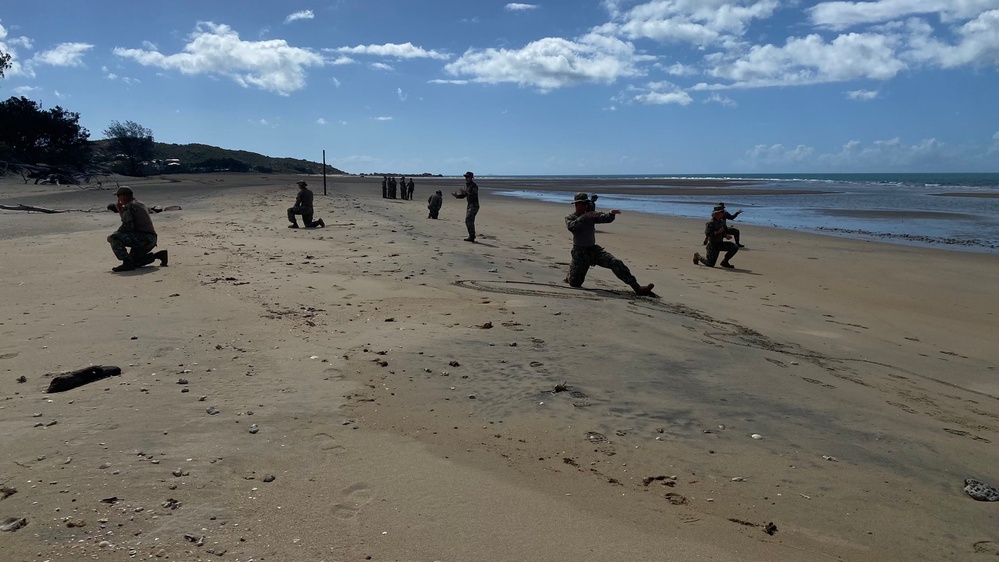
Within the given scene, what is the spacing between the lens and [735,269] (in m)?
15.4

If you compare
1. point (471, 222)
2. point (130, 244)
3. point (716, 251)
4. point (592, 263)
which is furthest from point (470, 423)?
point (471, 222)

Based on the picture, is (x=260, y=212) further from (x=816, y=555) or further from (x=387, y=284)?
(x=816, y=555)

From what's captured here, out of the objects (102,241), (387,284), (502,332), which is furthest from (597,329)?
(102,241)

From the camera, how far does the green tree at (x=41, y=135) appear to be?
49.2 meters

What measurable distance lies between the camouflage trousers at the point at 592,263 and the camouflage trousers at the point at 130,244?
6.92 metres

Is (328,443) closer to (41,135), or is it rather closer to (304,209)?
(304,209)

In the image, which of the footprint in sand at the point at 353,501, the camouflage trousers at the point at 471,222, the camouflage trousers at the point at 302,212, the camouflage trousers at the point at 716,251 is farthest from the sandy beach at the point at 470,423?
the camouflage trousers at the point at 302,212

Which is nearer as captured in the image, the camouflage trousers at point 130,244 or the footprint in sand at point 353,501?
the footprint in sand at point 353,501

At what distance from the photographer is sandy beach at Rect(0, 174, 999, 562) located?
3.38m

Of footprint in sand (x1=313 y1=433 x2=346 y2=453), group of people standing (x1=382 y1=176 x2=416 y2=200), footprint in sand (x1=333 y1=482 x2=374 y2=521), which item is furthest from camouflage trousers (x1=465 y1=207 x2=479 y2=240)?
group of people standing (x1=382 y1=176 x2=416 y2=200)

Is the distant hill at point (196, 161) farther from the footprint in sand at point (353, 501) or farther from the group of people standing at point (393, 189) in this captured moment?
the footprint in sand at point (353, 501)

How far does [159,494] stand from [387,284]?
250 inches

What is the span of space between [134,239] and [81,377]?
22.2 ft

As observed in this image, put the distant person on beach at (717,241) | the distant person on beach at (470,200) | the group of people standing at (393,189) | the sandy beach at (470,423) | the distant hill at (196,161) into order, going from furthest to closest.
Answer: the distant hill at (196,161)
the group of people standing at (393,189)
the distant person on beach at (470,200)
the distant person on beach at (717,241)
the sandy beach at (470,423)
